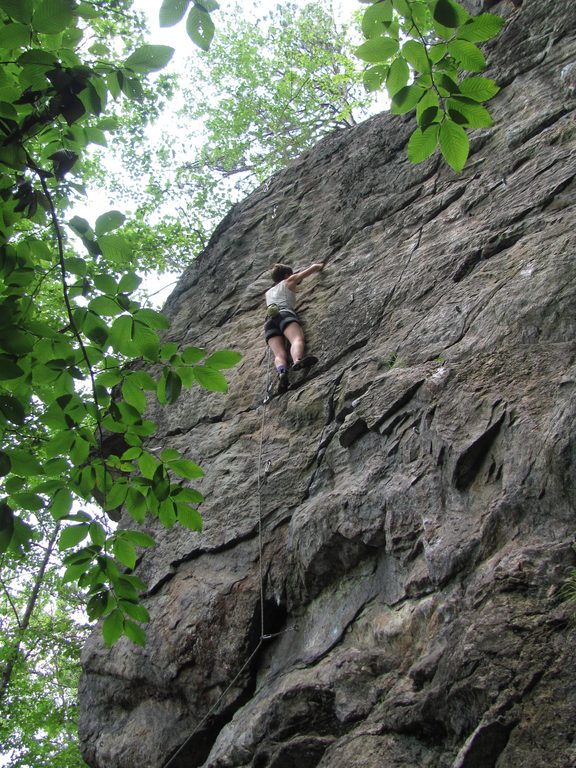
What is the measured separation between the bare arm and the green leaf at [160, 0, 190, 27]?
586cm

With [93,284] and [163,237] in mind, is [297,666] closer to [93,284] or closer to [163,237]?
[93,284]

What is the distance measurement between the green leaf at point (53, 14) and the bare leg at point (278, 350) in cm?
517

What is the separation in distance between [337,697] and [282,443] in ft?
9.45

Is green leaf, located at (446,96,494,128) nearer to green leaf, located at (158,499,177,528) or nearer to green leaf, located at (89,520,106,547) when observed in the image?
green leaf, located at (158,499,177,528)

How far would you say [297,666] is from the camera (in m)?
5.24

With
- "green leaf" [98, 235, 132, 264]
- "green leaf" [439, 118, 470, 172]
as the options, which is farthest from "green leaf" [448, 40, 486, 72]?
"green leaf" [98, 235, 132, 264]

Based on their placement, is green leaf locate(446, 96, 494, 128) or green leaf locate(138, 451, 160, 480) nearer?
green leaf locate(446, 96, 494, 128)

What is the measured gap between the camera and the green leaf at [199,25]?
2.69m

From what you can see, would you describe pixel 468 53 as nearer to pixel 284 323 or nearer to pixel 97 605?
pixel 97 605

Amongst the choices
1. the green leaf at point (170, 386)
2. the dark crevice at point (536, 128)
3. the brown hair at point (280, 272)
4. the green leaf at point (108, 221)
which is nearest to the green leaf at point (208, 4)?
the green leaf at point (108, 221)

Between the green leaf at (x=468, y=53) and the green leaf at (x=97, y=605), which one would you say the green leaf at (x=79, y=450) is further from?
the green leaf at (x=468, y=53)

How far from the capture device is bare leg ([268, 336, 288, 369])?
7.67 metres

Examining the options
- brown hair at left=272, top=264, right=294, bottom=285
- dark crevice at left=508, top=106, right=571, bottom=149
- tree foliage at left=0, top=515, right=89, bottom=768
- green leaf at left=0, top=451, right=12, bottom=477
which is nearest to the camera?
green leaf at left=0, top=451, right=12, bottom=477

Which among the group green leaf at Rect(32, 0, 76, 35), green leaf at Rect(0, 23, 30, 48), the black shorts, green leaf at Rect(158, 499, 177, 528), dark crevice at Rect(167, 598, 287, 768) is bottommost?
dark crevice at Rect(167, 598, 287, 768)
